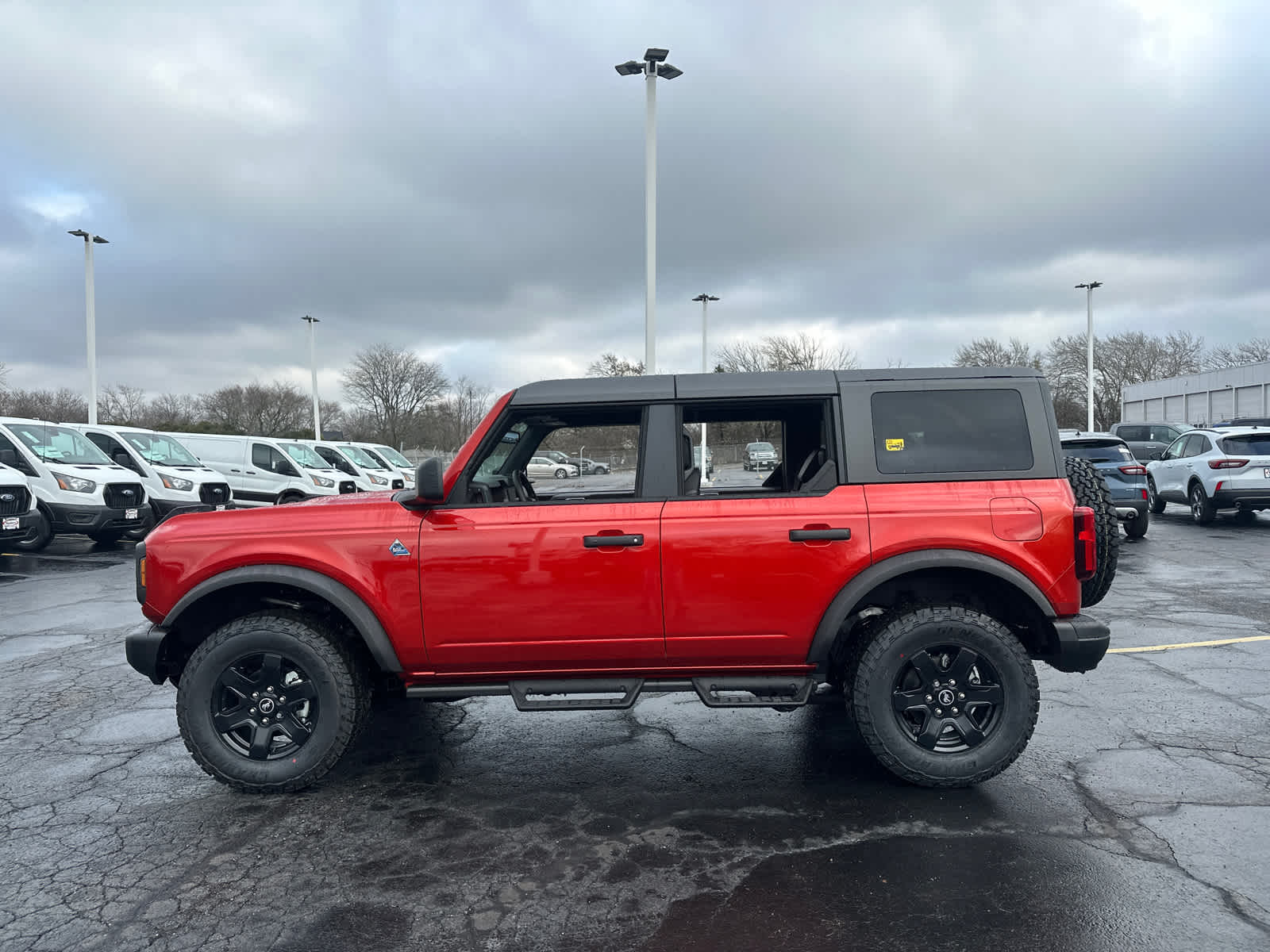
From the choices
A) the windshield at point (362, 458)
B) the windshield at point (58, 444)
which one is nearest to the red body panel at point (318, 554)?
the windshield at point (58, 444)

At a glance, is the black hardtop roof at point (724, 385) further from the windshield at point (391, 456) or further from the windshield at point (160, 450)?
the windshield at point (391, 456)

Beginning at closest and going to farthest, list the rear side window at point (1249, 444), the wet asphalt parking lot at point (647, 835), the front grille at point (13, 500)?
the wet asphalt parking lot at point (647, 835), the front grille at point (13, 500), the rear side window at point (1249, 444)

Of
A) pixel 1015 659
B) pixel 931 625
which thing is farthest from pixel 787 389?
pixel 1015 659

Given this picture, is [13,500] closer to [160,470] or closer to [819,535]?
[160,470]

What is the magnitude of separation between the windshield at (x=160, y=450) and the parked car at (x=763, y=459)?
14.4m

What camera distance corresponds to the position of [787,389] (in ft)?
13.6

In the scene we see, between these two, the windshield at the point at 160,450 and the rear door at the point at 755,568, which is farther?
the windshield at the point at 160,450

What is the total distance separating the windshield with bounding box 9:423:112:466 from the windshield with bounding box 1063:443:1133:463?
15.5 m

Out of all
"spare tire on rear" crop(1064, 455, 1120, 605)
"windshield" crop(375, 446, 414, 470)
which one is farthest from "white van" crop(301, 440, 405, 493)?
"spare tire on rear" crop(1064, 455, 1120, 605)

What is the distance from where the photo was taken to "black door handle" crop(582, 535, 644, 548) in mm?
3867

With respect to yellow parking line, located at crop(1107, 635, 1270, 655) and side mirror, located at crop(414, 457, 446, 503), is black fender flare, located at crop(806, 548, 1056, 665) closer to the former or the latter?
side mirror, located at crop(414, 457, 446, 503)

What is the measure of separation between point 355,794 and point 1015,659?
3.06 meters

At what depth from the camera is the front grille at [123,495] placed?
13727 millimetres

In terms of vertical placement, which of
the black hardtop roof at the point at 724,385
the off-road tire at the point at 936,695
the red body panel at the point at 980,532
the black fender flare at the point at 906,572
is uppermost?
the black hardtop roof at the point at 724,385
